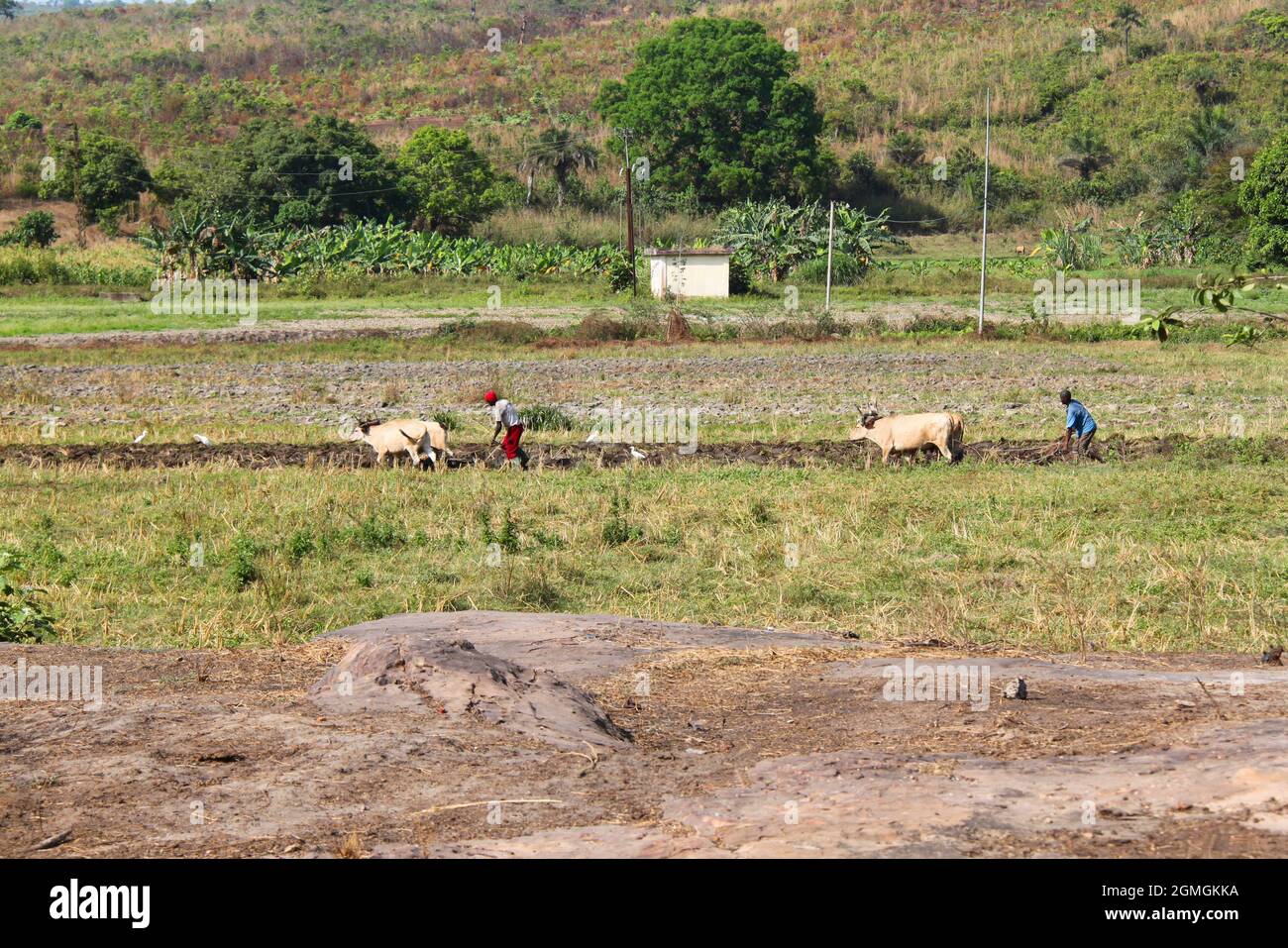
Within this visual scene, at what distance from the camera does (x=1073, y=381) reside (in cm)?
2984

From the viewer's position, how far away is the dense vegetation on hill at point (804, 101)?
2648 inches

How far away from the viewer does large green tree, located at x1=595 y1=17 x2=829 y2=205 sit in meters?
71.0

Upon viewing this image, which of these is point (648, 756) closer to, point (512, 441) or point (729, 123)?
point (512, 441)

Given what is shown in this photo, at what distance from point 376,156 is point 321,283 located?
44.0 feet

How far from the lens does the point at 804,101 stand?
7212 centimetres

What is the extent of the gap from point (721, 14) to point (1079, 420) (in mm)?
89570

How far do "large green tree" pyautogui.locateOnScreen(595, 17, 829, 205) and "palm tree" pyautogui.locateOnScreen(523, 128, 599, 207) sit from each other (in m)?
2.48

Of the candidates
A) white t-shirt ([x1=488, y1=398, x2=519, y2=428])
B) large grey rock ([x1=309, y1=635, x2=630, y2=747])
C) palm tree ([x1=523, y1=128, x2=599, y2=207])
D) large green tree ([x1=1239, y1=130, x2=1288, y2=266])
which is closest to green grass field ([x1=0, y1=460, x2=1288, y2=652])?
white t-shirt ([x1=488, y1=398, x2=519, y2=428])

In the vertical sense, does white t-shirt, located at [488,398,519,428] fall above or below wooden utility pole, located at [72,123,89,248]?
below

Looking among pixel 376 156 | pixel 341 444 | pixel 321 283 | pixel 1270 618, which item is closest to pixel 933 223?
pixel 376 156

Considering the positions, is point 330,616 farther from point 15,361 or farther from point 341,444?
point 15,361

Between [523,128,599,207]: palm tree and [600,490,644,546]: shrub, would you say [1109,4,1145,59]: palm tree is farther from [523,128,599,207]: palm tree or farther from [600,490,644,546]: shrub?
[600,490,644,546]: shrub

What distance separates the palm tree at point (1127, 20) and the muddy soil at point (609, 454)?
73167 millimetres
